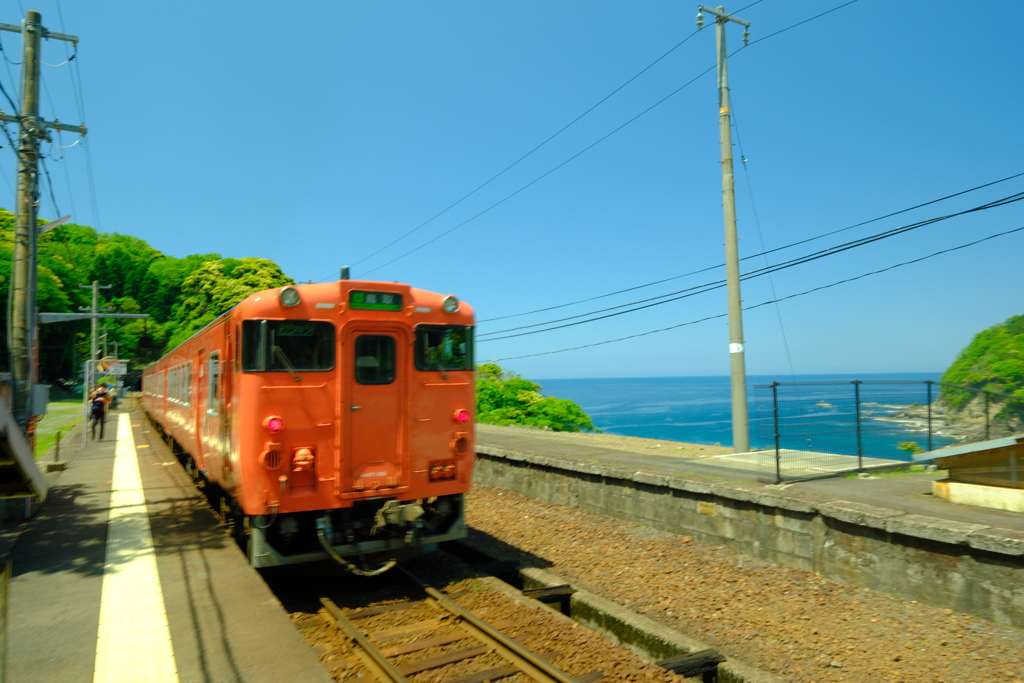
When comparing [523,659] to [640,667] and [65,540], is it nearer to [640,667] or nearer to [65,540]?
[640,667]

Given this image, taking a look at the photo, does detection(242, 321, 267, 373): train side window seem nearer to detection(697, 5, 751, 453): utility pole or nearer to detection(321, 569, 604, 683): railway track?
detection(321, 569, 604, 683): railway track

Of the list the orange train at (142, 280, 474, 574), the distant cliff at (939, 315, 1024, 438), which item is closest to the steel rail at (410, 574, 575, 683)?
the orange train at (142, 280, 474, 574)

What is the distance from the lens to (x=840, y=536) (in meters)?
6.96

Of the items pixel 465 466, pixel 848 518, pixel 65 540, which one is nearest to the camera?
pixel 848 518

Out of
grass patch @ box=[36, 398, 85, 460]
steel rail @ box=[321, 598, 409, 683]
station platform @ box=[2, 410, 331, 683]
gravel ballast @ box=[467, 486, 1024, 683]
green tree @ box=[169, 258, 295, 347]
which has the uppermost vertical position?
green tree @ box=[169, 258, 295, 347]

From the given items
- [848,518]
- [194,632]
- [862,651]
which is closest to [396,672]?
[194,632]

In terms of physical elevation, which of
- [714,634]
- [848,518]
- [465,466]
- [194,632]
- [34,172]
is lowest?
[714,634]

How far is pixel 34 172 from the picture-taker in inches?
393

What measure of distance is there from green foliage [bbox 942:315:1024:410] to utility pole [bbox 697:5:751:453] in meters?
3.82

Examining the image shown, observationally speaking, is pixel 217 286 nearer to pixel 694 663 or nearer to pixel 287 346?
pixel 287 346

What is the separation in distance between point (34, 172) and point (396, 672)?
32.1 ft

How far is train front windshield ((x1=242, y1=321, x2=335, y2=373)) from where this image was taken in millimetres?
6203

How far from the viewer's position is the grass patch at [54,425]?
19547 mm

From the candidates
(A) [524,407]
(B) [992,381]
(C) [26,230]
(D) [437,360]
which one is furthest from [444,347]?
(A) [524,407]
